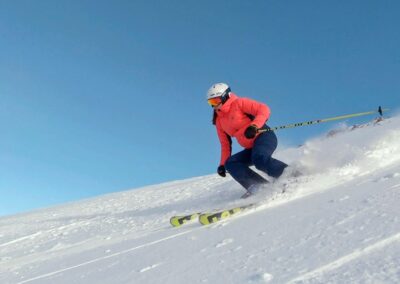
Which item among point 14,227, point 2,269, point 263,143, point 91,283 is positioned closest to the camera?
point 91,283

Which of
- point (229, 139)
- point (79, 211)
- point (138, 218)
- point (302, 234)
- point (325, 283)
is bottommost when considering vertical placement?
point (325, 283)

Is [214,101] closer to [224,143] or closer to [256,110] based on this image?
[256,110]

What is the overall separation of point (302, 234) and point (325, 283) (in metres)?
1.05

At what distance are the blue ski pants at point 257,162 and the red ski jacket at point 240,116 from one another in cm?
18

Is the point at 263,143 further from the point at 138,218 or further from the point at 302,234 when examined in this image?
the point at 302,234

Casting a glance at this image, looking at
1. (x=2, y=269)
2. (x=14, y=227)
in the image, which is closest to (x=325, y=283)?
(x=2, y=269)

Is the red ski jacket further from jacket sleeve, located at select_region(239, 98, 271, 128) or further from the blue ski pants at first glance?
the blue ski pants

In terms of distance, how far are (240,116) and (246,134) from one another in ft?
1.86

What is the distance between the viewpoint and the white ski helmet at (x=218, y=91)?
21.5 ft

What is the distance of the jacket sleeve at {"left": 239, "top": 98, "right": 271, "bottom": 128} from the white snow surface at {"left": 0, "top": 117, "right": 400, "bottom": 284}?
79cm

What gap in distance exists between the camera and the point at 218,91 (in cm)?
655

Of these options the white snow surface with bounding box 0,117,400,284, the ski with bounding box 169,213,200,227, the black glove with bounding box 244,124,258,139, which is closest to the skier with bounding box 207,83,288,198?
the black glove with bounding box 244,124,258,139

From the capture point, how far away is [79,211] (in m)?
10.6

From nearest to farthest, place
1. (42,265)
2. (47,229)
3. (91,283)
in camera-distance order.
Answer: (91,283) → (42,265) → (47,229)
